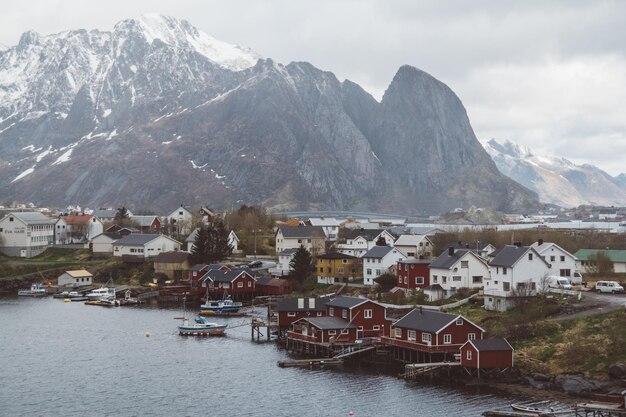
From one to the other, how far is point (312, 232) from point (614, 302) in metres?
60.7

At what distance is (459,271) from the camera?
78562 millimetres

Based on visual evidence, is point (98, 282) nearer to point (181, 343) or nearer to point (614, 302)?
point (181, 343)

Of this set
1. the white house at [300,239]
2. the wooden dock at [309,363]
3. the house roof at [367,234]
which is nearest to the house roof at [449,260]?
the wooden dock at [309,363]

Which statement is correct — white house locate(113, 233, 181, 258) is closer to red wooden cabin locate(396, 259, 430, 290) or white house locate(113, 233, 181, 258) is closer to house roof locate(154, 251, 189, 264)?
house roof locate(154, 251, 189, 264)

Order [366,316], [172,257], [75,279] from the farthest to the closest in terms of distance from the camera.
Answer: [172,257], [75,279], [366,316]

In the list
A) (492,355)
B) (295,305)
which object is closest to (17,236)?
(295,305)

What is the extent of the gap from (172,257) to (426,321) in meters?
60.1

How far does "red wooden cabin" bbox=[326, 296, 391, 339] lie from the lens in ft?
215

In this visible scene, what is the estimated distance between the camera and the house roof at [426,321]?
58000mm

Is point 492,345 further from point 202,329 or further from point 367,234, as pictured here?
point 367,234

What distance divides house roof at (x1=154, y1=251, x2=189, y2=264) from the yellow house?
23253 millimetres

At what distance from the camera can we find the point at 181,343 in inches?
2709

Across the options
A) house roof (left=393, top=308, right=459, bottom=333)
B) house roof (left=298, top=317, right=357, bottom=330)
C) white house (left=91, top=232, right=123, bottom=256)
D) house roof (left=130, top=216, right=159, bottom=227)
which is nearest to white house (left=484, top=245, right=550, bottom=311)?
house roof (left=393, top=308, right=459, bottom=333)

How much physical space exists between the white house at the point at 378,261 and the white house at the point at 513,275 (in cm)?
1949
